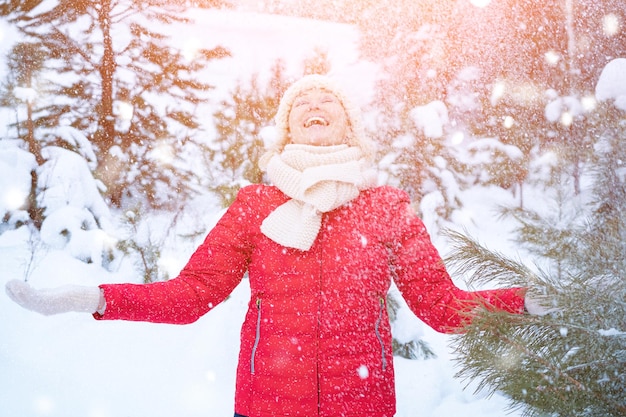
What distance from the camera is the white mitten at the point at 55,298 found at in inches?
45.3

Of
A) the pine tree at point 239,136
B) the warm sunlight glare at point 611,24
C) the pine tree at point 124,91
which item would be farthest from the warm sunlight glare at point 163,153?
the warm sunlight glare at point 611,24

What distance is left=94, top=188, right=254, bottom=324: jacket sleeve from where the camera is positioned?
1322 millimetres

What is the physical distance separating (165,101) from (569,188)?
272 centimetres

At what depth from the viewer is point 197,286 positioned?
1.49 meters

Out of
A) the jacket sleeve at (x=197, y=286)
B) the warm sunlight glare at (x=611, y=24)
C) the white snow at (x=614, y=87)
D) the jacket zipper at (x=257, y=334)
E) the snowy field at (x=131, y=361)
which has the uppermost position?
the warm sunlight glare at (x=611, y=24)

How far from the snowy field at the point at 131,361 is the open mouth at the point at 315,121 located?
1.28 metres

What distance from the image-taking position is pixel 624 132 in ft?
5.16

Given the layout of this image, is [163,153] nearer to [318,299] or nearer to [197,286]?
[197,286]

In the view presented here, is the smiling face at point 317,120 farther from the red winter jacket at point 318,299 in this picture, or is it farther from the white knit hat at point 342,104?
the red winter jacket at point 318,299

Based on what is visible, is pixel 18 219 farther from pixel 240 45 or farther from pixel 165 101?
pixel 240 45

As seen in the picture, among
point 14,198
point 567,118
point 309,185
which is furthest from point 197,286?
point 567,118

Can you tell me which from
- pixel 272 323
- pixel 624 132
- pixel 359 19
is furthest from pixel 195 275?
pixel 359 19

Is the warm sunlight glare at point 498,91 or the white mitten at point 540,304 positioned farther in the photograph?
the warm sunlight glare at point 498,91

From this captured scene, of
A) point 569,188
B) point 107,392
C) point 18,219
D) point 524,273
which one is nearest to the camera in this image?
point 524,273
